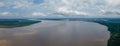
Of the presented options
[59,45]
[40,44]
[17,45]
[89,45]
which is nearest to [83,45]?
[89,45]

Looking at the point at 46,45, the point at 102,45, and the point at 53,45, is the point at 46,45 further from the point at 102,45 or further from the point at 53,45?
the point at 102,45

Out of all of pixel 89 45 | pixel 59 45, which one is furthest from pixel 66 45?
pixel 89 45

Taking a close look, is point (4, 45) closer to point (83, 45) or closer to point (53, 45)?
point (53, 45)

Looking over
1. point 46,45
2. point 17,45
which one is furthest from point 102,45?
point 17,45

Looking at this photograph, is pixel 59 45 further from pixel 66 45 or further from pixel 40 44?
pixel 40 44

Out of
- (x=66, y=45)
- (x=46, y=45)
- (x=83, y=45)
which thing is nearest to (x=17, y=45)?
(x=46, y=45)

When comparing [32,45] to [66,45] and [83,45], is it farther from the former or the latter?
[83,45]
